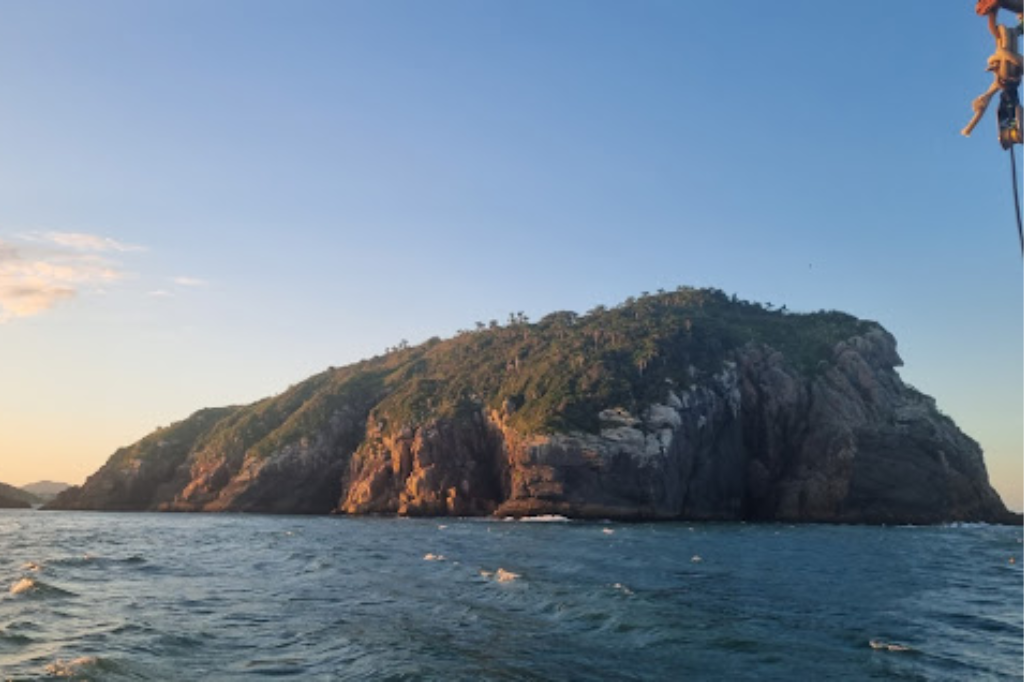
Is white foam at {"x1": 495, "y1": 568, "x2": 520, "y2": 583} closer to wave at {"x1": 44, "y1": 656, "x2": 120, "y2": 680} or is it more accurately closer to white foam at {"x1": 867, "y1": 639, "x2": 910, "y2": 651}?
white foam at {"x1": 867, "y1": 639, "x2": 910, "y2": 651}

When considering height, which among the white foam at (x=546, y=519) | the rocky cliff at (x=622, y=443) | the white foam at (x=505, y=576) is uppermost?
the rocky cliff at (x=622, y=443)

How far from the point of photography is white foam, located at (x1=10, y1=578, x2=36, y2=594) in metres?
35.7

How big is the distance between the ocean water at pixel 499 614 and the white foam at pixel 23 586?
15 cm

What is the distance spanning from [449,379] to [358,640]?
Answer: 142 metres

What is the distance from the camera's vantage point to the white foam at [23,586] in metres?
35.7

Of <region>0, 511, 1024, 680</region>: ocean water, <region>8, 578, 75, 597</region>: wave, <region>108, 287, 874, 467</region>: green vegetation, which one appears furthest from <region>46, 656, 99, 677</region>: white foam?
<region>108, 287, 874, 467</region>: green vegetation

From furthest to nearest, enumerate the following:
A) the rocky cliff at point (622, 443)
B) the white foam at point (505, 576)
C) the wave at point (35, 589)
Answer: the rocky cliff at point (622, 443) → the white foam at point (505, 576) → the wave at point (35, 589)

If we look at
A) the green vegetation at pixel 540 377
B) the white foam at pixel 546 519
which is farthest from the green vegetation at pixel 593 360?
the white foam at pixel 546 519

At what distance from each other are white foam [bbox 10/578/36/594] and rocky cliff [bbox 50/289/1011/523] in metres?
87.1

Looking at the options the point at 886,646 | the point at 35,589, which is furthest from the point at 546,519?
the point at 886,646

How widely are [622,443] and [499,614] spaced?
93.5m

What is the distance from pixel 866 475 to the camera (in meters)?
131

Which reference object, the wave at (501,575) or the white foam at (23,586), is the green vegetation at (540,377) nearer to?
the wave at (501,575)

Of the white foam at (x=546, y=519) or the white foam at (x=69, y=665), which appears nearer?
the white foam at (x=69, y=665)
